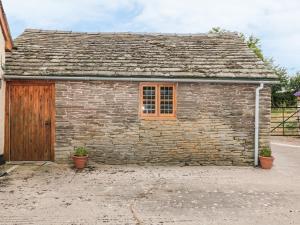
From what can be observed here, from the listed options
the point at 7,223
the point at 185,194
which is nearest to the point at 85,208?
the point at 7,223

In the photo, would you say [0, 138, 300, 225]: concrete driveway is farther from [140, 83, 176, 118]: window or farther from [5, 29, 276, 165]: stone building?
[140, 83, 176, 118]: window

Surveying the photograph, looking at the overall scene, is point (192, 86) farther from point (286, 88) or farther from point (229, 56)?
point (286, 88)

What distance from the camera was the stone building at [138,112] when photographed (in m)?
12.0

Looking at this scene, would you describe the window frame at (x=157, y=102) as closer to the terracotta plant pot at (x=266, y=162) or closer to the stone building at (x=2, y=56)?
the terracotta plant pot at (x=266, y=162)

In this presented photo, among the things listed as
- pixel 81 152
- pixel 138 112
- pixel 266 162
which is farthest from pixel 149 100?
pixel 266 162

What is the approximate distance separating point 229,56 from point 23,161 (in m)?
8.85

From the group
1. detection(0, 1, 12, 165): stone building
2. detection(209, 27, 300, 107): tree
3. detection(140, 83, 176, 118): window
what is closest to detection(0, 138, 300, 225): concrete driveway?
detection(0, 1, 12, 165): stone building

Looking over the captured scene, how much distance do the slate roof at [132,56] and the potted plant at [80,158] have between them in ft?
8.85

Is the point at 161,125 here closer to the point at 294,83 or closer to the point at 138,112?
the point at 138,112

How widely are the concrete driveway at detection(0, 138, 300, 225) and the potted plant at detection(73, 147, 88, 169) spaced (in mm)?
412

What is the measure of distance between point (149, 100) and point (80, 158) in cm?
320

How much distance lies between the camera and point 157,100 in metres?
12.3

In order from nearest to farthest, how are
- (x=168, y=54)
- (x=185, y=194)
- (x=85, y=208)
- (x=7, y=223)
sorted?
(x=7, y=223), (x=85, y=208), (x=185, y=194), (x=168, y=54)

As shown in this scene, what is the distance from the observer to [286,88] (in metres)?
48.0
